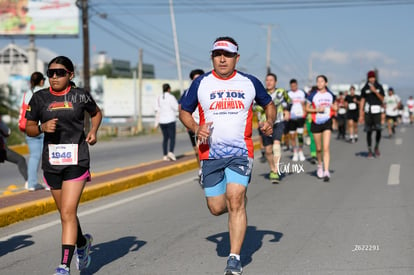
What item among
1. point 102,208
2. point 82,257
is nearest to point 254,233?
point 82,257

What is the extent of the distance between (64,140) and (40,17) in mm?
48045

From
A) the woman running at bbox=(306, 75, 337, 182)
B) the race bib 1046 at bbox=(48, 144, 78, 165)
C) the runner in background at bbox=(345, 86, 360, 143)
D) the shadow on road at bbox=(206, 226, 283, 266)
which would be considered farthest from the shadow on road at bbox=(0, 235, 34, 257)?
the runner in background at bbox=(345, 86, 360, 143)

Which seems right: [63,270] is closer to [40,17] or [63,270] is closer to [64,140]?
[64,140]

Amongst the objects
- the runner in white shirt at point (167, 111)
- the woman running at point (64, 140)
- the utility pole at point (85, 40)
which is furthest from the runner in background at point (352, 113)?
the woman running at point (64, 140)

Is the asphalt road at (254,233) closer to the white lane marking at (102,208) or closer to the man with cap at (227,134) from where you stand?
the white lane marking at (102,208)

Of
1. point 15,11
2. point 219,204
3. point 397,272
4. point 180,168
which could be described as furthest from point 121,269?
point 15,11

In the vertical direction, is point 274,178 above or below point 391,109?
below

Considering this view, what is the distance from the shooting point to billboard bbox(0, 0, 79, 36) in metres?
50.3

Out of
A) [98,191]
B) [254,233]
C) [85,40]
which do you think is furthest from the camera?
[85,40]

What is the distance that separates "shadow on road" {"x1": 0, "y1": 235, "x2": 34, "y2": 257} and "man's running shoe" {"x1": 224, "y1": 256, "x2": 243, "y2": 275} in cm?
233

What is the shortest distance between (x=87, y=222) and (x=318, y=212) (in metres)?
2.85

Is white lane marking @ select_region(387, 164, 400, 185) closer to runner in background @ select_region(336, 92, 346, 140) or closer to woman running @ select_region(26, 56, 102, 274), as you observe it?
woman running @ select_region(26, 56, 102, 274)

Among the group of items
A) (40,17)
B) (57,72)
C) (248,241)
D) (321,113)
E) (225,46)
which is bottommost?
(248,241)

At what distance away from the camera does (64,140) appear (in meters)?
5.31
